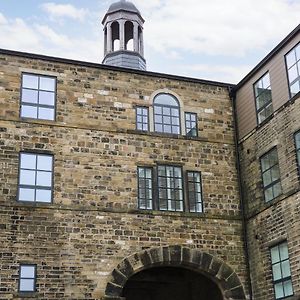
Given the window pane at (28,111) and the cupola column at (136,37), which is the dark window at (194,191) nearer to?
the window pane at (28,111)

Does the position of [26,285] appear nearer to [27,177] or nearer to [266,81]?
[27,177]

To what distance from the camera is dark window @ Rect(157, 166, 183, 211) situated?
1777 cm

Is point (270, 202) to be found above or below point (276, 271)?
above

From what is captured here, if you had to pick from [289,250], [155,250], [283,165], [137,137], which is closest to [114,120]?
[137,137]

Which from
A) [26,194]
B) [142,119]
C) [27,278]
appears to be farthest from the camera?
[142,119]

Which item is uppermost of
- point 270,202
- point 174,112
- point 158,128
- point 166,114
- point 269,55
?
point 269,55

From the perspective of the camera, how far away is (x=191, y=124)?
19016 millimetres

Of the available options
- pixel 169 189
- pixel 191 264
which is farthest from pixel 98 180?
pixel 191 264

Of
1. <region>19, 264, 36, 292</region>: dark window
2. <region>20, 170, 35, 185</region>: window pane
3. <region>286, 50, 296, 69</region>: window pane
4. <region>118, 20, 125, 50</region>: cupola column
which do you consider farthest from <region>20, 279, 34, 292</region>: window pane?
<region>118, 20, 125, 50</region>: cupola column

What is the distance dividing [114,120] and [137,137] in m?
0.86

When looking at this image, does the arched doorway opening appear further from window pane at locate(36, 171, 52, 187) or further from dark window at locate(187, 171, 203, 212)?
window pane at locate(36, 171, 52, 187)

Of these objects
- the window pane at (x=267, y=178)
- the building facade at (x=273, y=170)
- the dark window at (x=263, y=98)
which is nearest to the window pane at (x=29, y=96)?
the building facade at (x=273, y=170)

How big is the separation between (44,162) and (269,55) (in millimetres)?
7213

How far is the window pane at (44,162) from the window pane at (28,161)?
0.47ft
